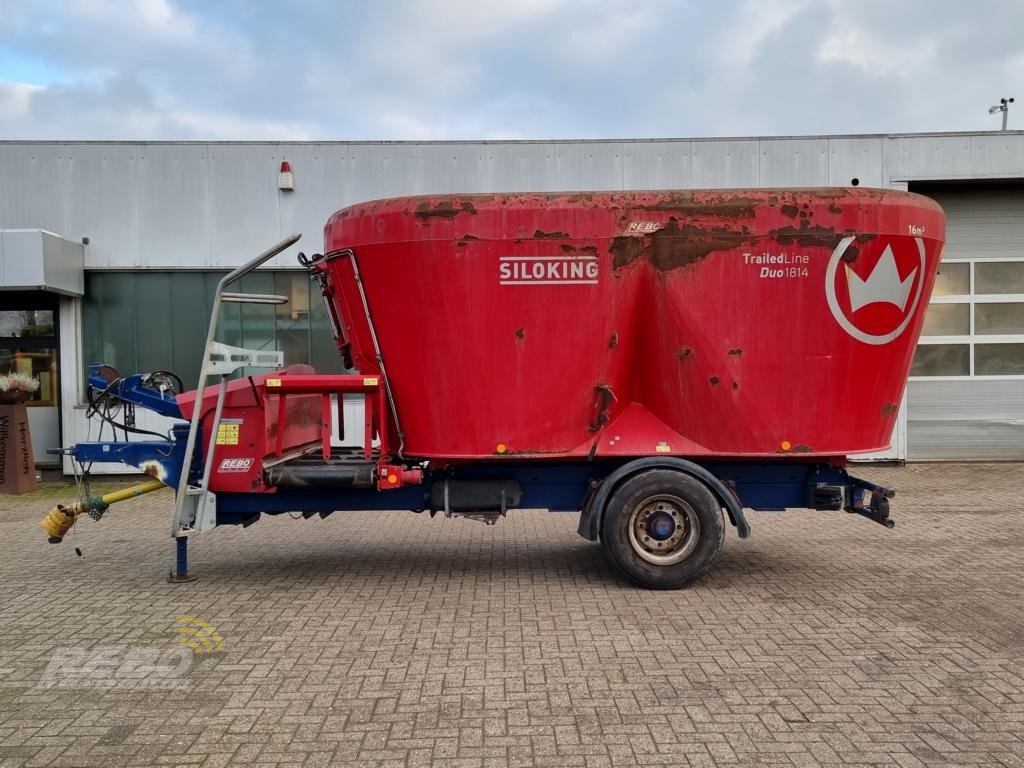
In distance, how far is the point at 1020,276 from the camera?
1282cm

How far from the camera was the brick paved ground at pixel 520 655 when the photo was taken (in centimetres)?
344

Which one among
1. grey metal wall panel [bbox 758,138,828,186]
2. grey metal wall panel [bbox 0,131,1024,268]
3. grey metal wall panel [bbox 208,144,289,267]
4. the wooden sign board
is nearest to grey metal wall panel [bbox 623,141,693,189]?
grey metal wall panel [bbox 0,131,1024,268]

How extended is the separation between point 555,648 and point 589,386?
193 centimetres

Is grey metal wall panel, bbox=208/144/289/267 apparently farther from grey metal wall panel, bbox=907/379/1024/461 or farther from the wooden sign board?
grey metal wall panel, bbox=907/379/1024/461

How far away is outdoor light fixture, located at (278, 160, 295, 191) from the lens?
12.0m

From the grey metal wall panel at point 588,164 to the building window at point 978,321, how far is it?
5.93 meters

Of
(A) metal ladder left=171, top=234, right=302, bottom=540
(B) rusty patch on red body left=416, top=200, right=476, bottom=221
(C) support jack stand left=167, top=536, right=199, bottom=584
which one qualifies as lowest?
(C) support jack stand left=167, top=536, right=199, bottom=584

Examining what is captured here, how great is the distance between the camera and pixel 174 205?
1216cm

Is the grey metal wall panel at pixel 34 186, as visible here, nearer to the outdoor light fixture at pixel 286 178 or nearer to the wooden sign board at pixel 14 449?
the wooden sign board at pixel 14 449

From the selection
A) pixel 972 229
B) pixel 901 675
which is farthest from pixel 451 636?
pixel 972 229

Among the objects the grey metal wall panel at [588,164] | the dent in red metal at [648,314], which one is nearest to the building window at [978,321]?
the grey metal wall panel at [588,164]

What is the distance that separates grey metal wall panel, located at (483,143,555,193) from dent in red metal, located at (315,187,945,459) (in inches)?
271

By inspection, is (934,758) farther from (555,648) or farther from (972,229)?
(972,229)

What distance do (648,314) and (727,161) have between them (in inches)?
306
